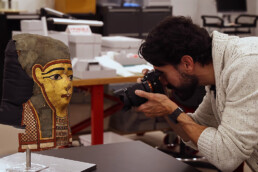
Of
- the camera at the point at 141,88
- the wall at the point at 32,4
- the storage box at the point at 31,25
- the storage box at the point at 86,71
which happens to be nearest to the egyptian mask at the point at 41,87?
the camera at the point at 141,88

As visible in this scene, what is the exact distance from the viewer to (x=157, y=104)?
5.44 ft

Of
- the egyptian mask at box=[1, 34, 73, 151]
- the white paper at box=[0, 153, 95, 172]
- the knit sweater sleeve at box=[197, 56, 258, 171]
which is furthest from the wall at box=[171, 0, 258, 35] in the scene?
the white paper at box=[0, 153, 95, 172]

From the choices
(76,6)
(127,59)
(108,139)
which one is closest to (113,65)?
(127,59)

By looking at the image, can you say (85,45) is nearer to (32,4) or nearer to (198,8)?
(32,4)

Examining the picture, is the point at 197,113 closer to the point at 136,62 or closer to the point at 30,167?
the point at 30,167

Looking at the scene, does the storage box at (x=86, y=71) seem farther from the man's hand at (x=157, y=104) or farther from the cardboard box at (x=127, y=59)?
the man's hand at (x=157, y=104)

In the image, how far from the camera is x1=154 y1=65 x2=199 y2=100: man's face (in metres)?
1.69

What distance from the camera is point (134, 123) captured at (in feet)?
12.9

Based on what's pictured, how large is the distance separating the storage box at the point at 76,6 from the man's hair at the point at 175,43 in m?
4.27

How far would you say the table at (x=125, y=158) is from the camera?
142 centimetres

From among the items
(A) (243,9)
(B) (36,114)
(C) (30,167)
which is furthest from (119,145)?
(A) (243,9)

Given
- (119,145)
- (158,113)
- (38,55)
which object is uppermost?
(38,55)

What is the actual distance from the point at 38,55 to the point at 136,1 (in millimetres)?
4608

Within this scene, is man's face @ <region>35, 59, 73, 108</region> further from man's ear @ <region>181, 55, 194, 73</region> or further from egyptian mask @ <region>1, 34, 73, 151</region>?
man's ear @ <region>181, 55, 194, 73</region>
